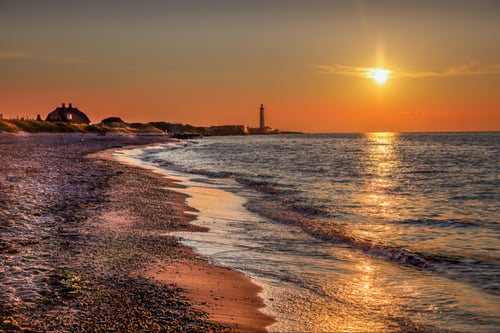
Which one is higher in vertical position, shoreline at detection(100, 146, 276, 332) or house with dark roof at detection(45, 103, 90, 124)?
house with dark roof at detection(45, 103, 90, 124)

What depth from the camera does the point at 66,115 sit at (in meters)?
142

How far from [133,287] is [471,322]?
5315 mm

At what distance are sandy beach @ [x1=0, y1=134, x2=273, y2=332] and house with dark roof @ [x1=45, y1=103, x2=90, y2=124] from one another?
142 meters

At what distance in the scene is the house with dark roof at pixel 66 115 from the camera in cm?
14112

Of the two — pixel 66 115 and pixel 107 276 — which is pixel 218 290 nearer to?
pixel 107 276

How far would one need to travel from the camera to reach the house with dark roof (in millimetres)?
141125

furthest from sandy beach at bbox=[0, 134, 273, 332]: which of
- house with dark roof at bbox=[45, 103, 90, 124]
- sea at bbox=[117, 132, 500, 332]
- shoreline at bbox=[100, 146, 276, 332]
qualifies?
house with dark roof at bbox=[45, 103, 90, 124]

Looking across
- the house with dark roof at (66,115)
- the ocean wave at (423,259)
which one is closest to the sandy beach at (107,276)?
the ocean wave at (423,259)

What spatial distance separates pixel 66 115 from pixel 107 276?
493 ft

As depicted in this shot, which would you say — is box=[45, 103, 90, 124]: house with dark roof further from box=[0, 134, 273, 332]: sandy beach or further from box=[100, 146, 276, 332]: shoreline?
box=[100, 146, 276, 332]: shoreline

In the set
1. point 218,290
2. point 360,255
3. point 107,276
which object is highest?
point 107,276

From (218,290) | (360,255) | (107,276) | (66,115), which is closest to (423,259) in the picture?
(360,255)

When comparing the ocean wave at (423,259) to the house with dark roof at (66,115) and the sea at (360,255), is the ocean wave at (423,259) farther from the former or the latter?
the house with dark roof at (66,115)

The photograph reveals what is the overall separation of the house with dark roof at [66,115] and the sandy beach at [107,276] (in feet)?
465
